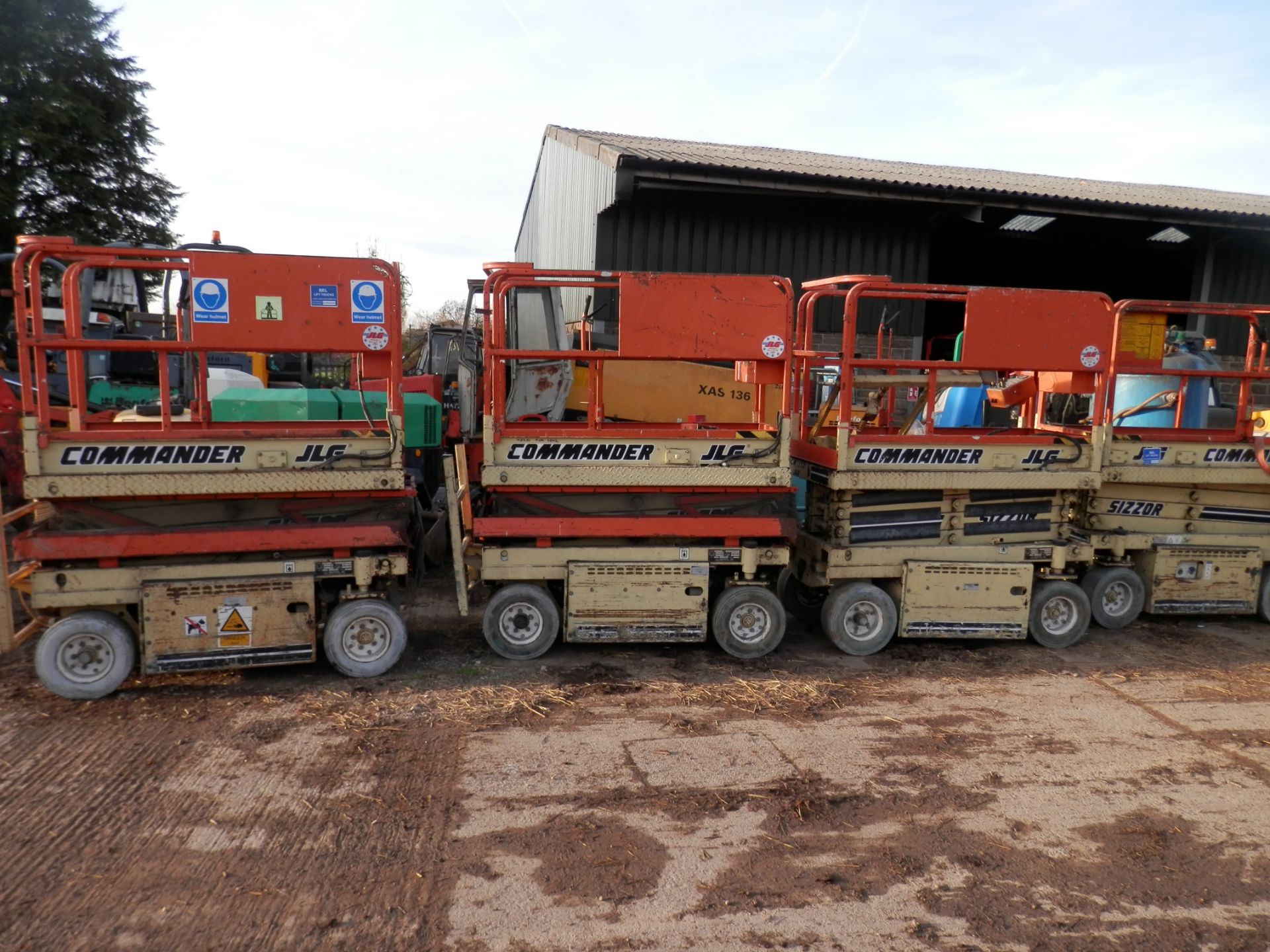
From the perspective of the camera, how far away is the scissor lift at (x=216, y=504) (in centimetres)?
527

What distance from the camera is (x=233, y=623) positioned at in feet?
18.3

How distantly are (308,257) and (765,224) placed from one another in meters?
8.24

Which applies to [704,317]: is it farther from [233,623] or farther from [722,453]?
[233,623]

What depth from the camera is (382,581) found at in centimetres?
599

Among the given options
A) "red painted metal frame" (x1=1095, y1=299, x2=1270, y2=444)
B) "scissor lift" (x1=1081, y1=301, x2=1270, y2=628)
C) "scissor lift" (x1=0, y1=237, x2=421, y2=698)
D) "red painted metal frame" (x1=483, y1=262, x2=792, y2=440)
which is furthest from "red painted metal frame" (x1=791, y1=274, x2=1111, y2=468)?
"scissor lift" (x1=0, y1=237, x2=421, y2=698)

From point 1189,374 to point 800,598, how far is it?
3463 mm

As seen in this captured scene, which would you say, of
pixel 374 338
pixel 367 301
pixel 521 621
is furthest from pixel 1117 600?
pixel 367 301

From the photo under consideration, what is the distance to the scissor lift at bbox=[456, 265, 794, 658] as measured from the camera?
595 cm

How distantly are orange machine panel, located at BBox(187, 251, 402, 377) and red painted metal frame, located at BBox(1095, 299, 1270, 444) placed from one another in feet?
17.2

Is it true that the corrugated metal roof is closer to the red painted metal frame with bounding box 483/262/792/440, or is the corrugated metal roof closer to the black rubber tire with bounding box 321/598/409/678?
the red painted metal frame with bounding box 483/262/792/440

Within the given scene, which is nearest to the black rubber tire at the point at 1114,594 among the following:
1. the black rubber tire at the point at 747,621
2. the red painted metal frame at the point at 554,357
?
the black rubber tire at the point at 747,621

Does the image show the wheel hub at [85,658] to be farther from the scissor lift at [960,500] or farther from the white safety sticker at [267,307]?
the scissor lift at [960,500]

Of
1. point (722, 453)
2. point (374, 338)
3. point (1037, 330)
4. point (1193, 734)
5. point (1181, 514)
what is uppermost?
point (1037, 330)

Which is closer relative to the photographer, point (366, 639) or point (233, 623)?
point (233, 623)
